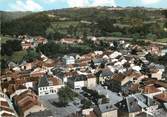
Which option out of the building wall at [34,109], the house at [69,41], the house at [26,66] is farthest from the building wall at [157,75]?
the house at [69,41]

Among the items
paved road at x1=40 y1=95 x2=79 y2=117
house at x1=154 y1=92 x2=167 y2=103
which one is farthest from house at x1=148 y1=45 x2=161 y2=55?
paved road at x1=40 y1=95 x2=79 y2=117

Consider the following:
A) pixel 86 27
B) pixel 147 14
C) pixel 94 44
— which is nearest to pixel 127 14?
pixel 147 14

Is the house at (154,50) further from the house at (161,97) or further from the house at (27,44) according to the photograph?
the house at (161,97)

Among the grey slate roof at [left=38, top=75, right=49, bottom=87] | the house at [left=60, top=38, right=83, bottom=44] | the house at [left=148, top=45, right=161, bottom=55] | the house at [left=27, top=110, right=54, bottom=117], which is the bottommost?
the house at [left=148, top=45, right=161, bottom=55]

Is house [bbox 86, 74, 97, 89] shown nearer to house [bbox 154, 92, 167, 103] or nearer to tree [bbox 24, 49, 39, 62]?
house [bbox 154, 92, 167, 103]

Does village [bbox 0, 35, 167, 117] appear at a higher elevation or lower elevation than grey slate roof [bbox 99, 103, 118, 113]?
lower
